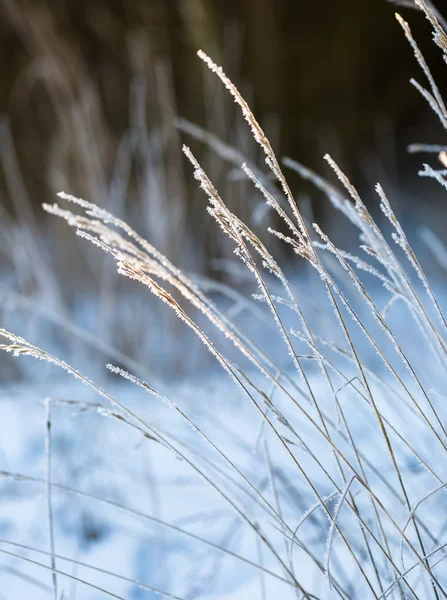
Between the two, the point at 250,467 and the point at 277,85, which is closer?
the point at 250,467

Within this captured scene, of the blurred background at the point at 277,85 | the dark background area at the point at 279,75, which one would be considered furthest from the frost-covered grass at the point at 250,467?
the dark background area at the point at 279,75

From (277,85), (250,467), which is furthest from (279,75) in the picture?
(250,467)

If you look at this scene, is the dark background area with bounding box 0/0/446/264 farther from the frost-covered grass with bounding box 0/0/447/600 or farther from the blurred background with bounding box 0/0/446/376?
the frost-covered grass with bounding box 0/0/447/600

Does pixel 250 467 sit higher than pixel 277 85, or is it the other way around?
pixel 277 85

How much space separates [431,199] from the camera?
4152 mm

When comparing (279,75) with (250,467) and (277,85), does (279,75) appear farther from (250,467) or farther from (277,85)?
(250,467)

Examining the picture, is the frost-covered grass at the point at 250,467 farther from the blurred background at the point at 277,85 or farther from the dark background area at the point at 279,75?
the dark background area at the point at 279,75

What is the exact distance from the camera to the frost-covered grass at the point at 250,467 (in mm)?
614

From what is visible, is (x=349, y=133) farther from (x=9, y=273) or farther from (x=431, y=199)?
→ (x=9, y=273)

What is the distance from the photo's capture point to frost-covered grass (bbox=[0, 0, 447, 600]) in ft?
2.02

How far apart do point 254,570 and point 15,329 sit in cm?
196

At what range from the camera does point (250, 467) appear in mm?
1357

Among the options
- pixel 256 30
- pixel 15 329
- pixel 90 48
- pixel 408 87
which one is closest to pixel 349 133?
pixel 408 87

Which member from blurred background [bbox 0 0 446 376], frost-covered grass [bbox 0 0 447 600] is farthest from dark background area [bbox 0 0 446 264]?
frost-covered grass [bbox 0 0 447 600]
